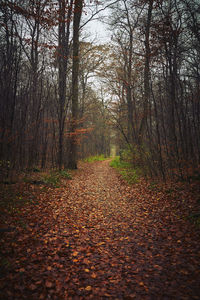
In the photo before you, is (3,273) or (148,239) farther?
(148,239)

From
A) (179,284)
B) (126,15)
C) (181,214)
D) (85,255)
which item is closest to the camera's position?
(179,284)

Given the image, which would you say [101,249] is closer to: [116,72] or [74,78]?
[74,78]

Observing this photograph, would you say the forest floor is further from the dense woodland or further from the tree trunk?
the tree trunk

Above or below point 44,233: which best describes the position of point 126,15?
above

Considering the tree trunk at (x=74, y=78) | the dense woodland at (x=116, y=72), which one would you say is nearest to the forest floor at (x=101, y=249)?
the dense woodland at (x=116, y=72)

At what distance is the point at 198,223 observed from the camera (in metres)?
3.94

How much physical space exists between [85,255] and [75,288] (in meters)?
0.79

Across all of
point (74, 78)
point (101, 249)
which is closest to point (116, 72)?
point (74, 78)

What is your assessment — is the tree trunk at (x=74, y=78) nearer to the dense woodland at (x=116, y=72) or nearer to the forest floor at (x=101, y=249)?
the dense woodland at (x=116, y=72)

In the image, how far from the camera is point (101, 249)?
11.3 ft

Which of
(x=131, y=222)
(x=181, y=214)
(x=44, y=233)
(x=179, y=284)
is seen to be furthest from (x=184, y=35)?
(x=44, y=233)

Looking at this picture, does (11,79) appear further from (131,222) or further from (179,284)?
(179,284)

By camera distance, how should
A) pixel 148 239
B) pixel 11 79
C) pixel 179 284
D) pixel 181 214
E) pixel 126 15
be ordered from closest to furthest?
pixel 179 284 → pixel 148 239 → pixel 181 214 → pixel 11 79 → pixel 126 15

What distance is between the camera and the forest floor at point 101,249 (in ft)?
7.79
